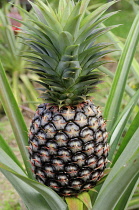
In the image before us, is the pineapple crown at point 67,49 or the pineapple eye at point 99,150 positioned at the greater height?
the pineapple crown at point 67,49

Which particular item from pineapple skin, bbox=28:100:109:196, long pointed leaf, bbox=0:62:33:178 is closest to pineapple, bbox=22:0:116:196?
pineapple skin, bbox=28:100:109:196

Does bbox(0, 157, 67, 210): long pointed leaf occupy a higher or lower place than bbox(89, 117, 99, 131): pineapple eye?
lower

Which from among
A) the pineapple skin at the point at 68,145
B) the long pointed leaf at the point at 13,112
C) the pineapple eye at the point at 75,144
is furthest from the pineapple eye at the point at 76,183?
the long pointed leaf at the point at 13,112

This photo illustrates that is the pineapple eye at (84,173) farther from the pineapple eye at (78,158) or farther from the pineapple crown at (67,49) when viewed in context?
the pineapple crown at (67,49)

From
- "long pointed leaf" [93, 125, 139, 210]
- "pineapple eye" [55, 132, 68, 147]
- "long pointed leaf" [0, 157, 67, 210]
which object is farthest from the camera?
"pineapple eye" [55, 132, 68, 147]

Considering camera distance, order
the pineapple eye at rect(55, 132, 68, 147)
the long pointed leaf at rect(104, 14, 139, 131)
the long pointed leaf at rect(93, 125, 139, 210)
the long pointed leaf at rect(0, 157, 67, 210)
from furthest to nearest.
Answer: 1. the long pointed leaf at rect(104, 14, 139, 131)
2. the pineapple eye at rect(55, 132, 68, 147)
3. the long pointed leaf at rect(0, 157, 67, 210)
4. the long pointed leaf at rect(93, 125, 139, 210)

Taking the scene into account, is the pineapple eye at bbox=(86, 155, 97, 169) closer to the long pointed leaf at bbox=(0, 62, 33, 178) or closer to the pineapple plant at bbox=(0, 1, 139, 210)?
the pineapple plant at bbox=(0, 1, 139, 210)

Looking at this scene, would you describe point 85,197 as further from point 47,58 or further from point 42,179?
point 47,58

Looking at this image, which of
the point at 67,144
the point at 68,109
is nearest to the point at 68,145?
the point at 67,144
